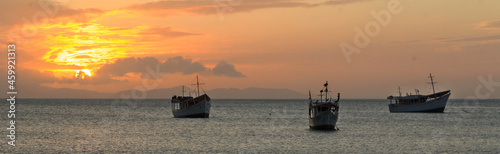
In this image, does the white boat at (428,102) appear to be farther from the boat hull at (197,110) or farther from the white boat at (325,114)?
the white boat at (325,114)

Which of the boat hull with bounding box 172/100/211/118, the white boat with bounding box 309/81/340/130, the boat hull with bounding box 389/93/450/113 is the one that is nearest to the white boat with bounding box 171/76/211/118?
the boat hull with bounding box 172/100/211/118

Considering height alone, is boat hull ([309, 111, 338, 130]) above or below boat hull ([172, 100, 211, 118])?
below

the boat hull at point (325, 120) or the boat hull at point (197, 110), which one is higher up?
the boat hull at point (197, 110)

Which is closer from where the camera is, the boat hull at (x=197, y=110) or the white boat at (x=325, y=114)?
the white boat at (x=325, y=114)

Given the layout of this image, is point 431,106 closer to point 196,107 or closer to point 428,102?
point 428,102

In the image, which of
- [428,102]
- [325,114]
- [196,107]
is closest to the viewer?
[325,114]

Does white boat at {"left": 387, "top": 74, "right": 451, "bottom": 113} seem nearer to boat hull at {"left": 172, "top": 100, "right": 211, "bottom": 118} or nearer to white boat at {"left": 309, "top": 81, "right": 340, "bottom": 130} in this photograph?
boat hull at {"left": 172, "top": 100, "right": 211, "bottom": 118}

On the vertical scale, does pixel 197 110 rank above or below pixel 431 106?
above

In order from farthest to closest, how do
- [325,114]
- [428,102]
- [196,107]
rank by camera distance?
[428,102]
[196,107]
[325,114]

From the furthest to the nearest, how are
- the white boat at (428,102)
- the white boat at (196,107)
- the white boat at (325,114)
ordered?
the white boat at (428,102) → the white boat at (196,107) → the white boat at (325,114)

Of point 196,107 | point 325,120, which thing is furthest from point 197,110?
point 325,120

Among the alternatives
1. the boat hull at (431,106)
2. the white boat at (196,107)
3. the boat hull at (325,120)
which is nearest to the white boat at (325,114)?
the boat hull at (325,120)

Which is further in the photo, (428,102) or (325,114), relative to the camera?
(428,102)

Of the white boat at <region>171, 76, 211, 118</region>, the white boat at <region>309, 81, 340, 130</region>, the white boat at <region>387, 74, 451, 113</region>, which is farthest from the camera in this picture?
the white boat at <region>387, 74, 451, 113</region>
